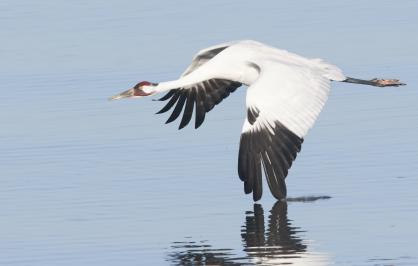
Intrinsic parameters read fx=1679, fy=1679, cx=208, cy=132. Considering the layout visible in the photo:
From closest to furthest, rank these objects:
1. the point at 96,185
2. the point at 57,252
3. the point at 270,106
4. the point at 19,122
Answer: the point at 57,252
the point at 270,106
the point at 96,185
the point at 19,122

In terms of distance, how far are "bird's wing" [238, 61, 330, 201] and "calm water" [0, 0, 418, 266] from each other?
428 millimetres

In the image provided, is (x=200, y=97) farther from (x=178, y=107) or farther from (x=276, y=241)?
(x=276, y=241)

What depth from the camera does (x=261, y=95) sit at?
1484cm

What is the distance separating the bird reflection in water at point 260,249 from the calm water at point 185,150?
0.02m

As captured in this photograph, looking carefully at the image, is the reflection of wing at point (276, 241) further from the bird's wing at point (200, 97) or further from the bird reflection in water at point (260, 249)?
the bird's wing at point (200, 97)

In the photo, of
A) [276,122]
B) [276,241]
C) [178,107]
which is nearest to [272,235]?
[276,241]

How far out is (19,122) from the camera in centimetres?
1869

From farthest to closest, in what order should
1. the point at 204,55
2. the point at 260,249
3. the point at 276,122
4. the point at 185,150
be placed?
the point at 204,55 < the point at 185,150 < the point at 276,122 < the point at 260,249

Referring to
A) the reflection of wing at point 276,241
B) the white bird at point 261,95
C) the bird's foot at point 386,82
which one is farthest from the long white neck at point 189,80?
the reflection of wing at point 276,241

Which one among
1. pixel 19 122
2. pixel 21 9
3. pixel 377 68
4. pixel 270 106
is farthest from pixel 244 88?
pixel 21 9

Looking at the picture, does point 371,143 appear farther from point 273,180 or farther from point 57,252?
point 57,252

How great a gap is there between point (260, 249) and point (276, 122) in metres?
1.73

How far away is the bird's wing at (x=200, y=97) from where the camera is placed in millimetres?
17766

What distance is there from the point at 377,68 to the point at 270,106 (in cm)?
598
